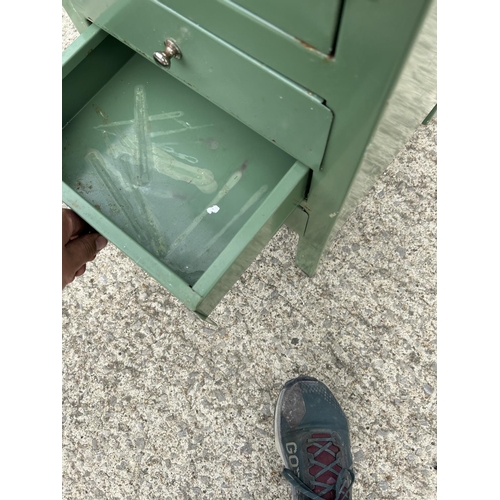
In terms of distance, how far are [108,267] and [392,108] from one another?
1.22 meters

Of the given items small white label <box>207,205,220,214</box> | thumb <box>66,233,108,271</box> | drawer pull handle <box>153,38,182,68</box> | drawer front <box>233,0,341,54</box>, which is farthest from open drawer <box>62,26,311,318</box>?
drawer front <box>233,0,341,54</box>

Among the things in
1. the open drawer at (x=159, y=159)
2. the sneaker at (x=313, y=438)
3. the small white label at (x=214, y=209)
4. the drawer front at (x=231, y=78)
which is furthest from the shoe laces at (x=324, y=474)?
the drawer front at (x=231, y=78)

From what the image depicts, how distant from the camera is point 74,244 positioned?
109 cm

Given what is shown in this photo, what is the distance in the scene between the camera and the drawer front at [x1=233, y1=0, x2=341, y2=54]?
1.50ft

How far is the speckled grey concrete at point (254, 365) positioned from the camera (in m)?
1.38

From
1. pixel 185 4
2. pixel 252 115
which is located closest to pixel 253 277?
pixel 252 115

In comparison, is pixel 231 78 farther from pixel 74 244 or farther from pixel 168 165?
pixel 74 244

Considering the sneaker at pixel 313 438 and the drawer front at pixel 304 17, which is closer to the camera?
the drawer front at pixel 304 17

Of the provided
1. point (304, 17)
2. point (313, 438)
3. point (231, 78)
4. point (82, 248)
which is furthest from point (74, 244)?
point (313, 438)

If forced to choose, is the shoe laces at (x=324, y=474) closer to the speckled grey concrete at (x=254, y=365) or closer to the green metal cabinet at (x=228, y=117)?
the speckled grey concrete at (x=254, y=365)

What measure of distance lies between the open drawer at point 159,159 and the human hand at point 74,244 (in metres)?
0.08

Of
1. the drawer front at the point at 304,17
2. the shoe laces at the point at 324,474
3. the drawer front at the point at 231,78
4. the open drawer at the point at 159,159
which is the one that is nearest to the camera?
the drawer front at the point at 304,17

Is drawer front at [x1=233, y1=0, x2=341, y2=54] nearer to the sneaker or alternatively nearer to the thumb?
the thumb

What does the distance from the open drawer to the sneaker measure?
1.95ft
